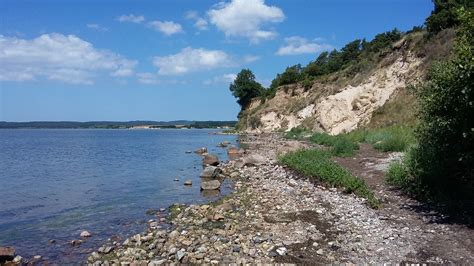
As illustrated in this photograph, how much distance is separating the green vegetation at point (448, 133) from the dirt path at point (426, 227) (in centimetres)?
78

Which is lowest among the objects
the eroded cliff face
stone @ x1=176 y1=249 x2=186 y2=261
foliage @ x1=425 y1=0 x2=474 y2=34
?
stone @ x1=176 y1=249 x2=186 y2=261

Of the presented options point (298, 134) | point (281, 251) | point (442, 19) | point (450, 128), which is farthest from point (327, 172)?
point (298, 134)

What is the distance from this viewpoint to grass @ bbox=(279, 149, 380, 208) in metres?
15.3

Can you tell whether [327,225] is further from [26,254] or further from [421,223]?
[26,254]

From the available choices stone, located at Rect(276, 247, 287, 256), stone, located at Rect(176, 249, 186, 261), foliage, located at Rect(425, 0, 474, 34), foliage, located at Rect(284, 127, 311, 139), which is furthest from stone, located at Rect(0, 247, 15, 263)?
foliage, located at Rect(284, 127, 311, 139)

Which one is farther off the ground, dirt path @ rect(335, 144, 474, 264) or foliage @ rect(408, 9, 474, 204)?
foliage @ rect(408, 9, 474, 204)

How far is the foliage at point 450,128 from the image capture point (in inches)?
420

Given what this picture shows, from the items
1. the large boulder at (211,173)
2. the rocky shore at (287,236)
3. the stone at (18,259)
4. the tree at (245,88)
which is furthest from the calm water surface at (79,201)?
the tree at (245,88)

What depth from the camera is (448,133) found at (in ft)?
39.3

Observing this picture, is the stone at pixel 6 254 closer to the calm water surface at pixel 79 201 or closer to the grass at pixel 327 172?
the calm water surface at pixel 79 201

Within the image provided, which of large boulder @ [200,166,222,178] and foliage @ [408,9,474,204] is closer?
foliage @ [408,9,474,204]

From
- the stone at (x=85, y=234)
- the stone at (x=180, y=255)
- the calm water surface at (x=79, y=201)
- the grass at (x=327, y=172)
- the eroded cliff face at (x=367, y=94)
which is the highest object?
the eroded cliff face at (x=367, y=94)

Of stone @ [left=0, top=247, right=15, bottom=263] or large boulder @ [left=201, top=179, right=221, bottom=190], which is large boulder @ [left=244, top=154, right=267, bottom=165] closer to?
large boulder @ [left=201, top=179, right=221, bottom=190]

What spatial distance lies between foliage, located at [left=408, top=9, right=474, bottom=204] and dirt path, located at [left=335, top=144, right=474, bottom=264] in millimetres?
1120
